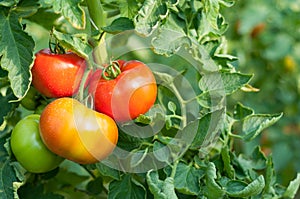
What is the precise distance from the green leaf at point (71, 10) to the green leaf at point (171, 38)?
0.12 metres

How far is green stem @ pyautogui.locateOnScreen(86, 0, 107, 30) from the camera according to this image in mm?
1105

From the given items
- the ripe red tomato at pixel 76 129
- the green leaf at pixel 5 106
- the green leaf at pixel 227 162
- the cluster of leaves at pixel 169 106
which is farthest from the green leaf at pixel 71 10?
the green leaf at pixel 227 162

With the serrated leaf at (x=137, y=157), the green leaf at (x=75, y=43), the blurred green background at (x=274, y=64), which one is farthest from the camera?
the blurred green background at (x=274, y=64)

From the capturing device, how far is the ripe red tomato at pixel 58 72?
104cm

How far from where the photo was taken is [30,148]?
1.08m

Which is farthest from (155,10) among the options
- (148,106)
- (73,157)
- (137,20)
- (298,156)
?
(298,156)

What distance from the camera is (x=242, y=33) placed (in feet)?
9.34

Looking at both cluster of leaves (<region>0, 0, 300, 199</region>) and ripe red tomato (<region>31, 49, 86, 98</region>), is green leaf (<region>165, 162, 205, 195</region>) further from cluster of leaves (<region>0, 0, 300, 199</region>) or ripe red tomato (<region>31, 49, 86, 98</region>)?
ripe red tomato (<region>31, 49, 86, 98</region>)

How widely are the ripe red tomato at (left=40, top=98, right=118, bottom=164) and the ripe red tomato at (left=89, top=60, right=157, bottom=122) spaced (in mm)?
22

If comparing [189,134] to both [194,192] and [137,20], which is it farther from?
[137,20]

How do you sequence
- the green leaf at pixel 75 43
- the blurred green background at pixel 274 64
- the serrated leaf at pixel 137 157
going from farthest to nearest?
the blurred green background at pixel 274 64 < the serrated leaf at pixel 137 157 < the green leaf at pixel 75 43

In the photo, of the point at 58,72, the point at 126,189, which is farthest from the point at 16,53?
the point at 126,189

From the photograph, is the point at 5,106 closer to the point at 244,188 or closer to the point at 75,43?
the point at 75,43

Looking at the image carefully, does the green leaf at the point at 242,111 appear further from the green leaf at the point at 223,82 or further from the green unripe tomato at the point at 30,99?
the green unripe tomato at the point at 30,99
